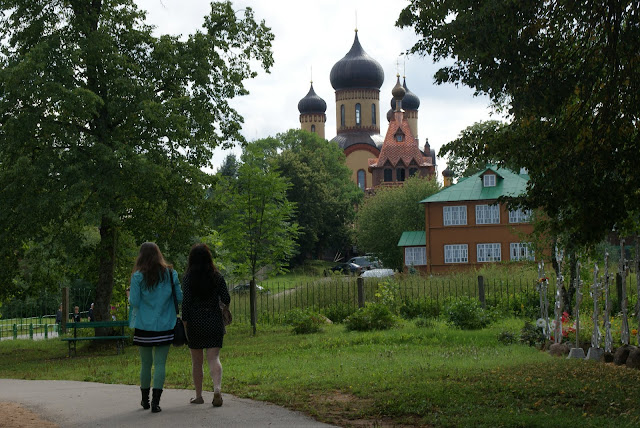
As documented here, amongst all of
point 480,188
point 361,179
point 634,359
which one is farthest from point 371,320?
point 361,179

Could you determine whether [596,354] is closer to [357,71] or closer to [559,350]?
[559,350]

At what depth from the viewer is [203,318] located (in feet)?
31.7

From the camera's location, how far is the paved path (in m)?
8.48

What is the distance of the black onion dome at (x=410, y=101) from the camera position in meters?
118

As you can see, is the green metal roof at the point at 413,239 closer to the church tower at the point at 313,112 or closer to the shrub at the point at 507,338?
the shrub at the point at 507,338

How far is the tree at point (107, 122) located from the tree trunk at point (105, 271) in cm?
3

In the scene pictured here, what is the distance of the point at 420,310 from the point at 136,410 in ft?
55.3

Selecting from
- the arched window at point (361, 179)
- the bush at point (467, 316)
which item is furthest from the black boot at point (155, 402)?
the arched window at point (361, 179)

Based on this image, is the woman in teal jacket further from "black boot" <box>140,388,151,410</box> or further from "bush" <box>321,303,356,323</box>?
"bush" <box>321,303,356,323</box>

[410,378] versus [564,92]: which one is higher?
[564,92]

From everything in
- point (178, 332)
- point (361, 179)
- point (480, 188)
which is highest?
point (361, 179)

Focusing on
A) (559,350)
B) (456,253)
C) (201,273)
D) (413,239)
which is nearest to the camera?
(201,273)

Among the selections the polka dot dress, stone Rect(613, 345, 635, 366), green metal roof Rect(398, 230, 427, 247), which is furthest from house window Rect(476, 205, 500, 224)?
the polka dot dress

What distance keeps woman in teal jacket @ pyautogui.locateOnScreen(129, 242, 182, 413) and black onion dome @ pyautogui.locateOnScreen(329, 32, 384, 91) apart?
101 metres
